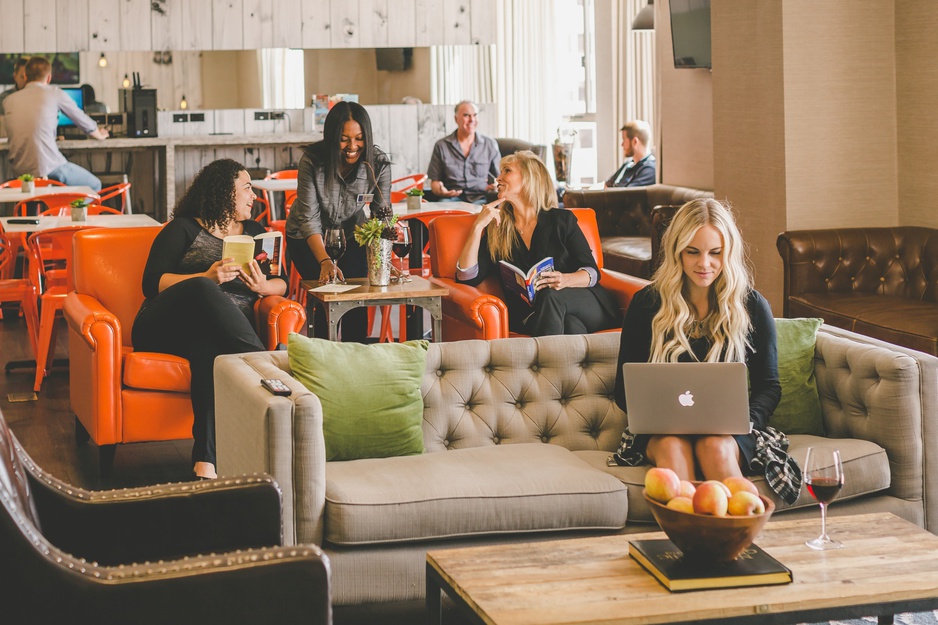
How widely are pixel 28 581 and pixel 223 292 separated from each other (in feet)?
8.45

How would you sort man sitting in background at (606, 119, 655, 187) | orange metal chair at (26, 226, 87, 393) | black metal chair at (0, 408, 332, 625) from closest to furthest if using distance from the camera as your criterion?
black metal chair at (0, 408, 332, 625) < orange metal chair at (26, 226, 87, 393) < man sitting in background at (606, 119, 655, 187)

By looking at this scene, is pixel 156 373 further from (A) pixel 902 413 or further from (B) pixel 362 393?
(A) pixel 902 413

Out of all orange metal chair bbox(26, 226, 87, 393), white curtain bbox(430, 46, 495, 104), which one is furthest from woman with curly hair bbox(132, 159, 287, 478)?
white curtain bbox(430, 46, 495, 104)

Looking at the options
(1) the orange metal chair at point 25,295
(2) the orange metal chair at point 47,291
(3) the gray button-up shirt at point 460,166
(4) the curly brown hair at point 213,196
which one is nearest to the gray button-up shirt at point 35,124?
(2) the orange metal chair at point 47,291

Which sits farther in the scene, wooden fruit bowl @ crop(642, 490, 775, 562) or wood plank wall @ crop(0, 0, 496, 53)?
wood plank wall @ crop(0, 0, 496, 53)

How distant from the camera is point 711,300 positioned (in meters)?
3.49

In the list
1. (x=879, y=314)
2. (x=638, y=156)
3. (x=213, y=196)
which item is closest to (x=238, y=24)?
(x=638, y=156)

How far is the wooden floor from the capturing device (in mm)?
4559

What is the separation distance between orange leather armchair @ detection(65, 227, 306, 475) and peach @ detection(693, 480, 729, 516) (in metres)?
2.49

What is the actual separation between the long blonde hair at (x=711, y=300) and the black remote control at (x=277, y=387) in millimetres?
1084

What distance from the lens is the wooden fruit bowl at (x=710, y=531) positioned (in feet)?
7.82

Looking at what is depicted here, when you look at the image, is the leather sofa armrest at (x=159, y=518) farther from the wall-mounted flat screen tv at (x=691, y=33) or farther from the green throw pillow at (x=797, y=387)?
the wall-mounted flat screen tv at (x=691, y=33)

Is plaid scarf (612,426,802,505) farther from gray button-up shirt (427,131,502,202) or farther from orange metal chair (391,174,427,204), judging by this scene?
gray button-up shirt (427,131,502,202)

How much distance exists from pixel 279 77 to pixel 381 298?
7.09 metres
